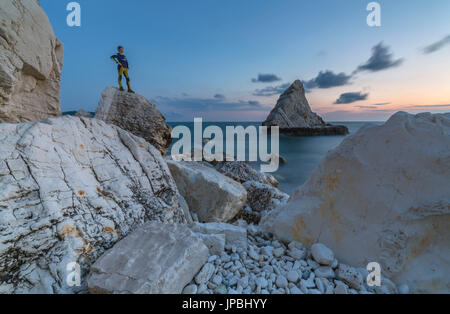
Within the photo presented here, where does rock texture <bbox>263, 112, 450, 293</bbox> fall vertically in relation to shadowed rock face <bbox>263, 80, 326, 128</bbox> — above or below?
below

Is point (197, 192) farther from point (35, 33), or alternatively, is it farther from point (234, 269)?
point (35, 33)

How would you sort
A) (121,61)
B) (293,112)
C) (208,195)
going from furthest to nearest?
(293,112) < (121,61) < (208,195)

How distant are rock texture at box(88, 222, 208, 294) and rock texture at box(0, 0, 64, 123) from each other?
13.1 ft

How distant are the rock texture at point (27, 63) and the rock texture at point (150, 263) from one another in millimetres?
3988

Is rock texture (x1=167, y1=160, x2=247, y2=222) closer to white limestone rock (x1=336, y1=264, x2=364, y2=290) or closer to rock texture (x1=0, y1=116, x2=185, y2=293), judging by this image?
rock texture (x1=0, y1=116, x2=185, y2=293)

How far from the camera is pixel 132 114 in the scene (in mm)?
7211

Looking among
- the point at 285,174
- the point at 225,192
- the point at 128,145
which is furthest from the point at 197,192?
the point at 285,174

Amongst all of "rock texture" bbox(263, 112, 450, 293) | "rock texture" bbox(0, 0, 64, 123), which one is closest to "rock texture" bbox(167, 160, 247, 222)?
"rock texture" bbox(263, 112, 450, 293)

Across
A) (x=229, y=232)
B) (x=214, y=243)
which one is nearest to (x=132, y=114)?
(x=229, y=232)

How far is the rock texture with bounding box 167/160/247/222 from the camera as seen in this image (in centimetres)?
416

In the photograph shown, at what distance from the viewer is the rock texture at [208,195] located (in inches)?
164

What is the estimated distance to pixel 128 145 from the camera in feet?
10.3

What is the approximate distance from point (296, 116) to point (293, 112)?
4.16 ft

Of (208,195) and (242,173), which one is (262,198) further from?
(242,173)
